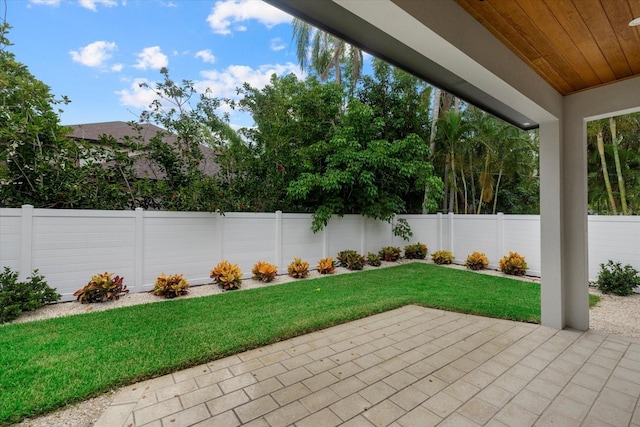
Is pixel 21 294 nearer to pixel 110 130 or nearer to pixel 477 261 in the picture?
pixel 110 130

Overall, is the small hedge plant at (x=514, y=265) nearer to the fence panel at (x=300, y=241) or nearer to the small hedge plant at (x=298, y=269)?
the fence panel at (x=300, y=241)

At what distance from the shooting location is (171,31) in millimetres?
7754

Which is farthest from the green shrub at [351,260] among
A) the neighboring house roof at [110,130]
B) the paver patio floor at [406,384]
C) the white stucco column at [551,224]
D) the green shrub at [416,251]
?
the neighboring house roof at [110,130]

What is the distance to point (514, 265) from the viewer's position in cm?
694

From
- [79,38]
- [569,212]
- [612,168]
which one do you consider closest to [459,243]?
[612,168]

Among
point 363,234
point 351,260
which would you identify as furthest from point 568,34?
point 363,234

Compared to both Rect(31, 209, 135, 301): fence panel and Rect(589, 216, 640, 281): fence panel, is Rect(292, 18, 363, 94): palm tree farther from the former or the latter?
Rect(31, 209, 135, 301): fence panel

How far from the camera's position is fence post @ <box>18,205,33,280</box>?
173 inches

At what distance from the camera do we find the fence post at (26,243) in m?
4.40

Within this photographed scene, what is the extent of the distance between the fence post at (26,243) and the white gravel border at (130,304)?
636 millimetres

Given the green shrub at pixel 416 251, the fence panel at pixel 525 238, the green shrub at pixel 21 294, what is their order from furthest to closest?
1. the green shrub at pixel 416 251
2. the fence panel at pixel 525 238
3. the green shrub at pixel 21 294

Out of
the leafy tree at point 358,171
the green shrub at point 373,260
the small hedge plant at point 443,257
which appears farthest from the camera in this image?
the small hedge plant at point 443,257

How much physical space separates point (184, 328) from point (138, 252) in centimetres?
252

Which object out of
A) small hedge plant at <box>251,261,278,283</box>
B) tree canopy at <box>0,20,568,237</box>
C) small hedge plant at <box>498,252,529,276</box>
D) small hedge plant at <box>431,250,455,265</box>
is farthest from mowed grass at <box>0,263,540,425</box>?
tree canopy at <box>0,20,568,237</box>
